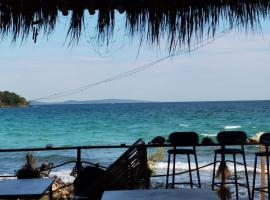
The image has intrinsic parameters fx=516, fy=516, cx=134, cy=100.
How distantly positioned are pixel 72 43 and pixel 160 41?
0.45 m

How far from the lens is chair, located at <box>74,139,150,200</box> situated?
118 inches

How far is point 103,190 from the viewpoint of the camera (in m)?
3.12

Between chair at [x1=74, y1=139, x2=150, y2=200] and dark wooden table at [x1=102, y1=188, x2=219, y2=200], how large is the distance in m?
0.10

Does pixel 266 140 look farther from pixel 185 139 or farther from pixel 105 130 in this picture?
pixel 105 130

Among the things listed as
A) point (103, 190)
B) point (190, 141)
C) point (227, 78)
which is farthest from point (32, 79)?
point (103, 190)

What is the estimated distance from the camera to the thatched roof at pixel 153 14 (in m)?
2.51

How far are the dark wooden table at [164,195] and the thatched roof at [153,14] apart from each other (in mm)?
856

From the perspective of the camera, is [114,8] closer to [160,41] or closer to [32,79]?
[160,41]

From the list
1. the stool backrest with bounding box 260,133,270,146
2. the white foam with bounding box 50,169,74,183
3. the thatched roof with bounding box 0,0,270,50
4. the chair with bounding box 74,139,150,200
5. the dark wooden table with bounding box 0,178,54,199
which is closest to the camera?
the thatched roof with bounding box 0,0,270,50

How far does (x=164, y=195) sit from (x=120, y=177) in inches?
37.2

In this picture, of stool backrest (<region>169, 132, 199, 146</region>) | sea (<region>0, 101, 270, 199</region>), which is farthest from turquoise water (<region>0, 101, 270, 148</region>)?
stool backrest (<region>169, 132, 199, 146</region>)

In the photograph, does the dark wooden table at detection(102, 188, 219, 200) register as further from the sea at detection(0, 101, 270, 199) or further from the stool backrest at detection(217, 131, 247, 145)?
the sea at detection(0, 101, 270, 199)

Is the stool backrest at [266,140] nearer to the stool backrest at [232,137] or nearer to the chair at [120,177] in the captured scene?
the stool backrest at [232,137]

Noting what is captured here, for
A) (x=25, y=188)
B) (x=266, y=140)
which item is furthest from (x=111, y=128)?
(x=25, y=188)
